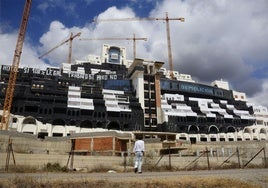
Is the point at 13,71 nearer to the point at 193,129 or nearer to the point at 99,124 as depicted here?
the point at 99,124

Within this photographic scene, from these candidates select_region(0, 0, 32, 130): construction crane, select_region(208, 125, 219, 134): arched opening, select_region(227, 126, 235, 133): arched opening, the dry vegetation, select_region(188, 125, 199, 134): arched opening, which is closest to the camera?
the dry vegetation

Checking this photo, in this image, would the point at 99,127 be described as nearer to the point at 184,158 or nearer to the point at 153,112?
the point at 153,112

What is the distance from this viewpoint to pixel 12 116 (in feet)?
235

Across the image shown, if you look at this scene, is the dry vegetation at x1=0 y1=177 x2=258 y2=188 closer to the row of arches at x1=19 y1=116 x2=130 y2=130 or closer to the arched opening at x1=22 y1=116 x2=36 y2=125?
the arched opening at x1=22 y1=116 x2=36 y2=125

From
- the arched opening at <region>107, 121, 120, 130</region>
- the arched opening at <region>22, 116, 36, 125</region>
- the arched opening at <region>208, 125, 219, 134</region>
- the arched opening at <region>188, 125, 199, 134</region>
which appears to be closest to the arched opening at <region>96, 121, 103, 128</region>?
the arched opening at <region>107, 121, 120, 130</region>

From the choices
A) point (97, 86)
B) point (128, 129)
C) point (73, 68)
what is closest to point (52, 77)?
point (97, 86)

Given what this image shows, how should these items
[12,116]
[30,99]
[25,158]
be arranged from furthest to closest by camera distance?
[30,99] → [12,116] → [25,158]

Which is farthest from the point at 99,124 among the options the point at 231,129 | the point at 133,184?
the point at 133,184

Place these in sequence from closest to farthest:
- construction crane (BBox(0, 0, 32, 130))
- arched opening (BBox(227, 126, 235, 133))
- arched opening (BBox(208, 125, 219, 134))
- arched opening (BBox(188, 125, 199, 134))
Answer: construction crane (BBox(0, 0, 32, 130)), arched opening (BBox(188, 125, 199, 134)), arched opening (BBox(208, 125, 219, 134)), arched opening (BBox(227, 126, 235, 133))

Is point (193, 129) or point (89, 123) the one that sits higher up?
point (89, 123)

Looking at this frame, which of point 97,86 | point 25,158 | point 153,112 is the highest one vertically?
point 97,86

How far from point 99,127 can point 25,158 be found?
55246mm

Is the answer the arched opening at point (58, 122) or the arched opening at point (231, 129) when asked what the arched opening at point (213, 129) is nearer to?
the arched opening at point (231, 129)

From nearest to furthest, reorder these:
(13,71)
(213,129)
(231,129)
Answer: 1. (13,71)
2. (213,129)
3. (231,129)
